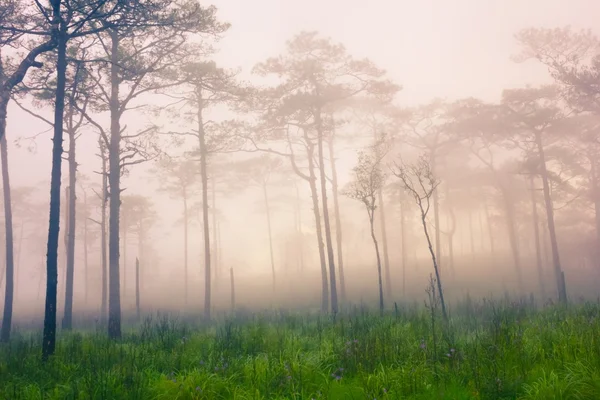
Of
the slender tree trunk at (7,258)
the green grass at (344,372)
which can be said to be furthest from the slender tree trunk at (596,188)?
the slender tree trunk at (7,258)

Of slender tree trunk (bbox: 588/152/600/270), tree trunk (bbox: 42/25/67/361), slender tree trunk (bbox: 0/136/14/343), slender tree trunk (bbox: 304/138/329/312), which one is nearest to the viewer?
tree trunk (bbox: 42/25/67/361)

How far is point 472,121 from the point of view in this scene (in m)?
25.2

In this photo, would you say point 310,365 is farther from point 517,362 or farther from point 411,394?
point 517,362

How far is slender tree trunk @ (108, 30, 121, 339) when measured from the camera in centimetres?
1307

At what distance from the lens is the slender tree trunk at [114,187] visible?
1307 cm

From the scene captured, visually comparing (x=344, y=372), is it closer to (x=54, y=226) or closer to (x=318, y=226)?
(x=54, y=226)

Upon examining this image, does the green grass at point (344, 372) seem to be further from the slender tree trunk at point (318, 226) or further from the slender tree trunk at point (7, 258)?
the slender tree trunk at point (318, 226)

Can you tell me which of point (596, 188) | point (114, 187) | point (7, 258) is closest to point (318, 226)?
point (114, 187)

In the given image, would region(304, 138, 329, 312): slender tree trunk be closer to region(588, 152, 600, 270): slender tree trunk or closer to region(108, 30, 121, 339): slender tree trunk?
region(108, 30, 121, 339): slender tree trunk

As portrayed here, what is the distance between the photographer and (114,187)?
44.3 ft

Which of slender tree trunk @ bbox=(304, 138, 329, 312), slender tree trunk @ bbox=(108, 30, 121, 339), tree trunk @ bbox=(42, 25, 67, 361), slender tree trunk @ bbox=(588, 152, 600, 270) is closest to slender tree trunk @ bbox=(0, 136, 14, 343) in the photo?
slender tree trunk @ bbox=(108, 30, 121, 339)

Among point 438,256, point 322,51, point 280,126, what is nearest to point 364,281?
point 438,256

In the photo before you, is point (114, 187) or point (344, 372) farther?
point (114, 187)

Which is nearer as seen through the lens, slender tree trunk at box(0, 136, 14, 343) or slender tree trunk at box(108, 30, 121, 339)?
slender tree trunk at box(0, 136, 14, 343)
